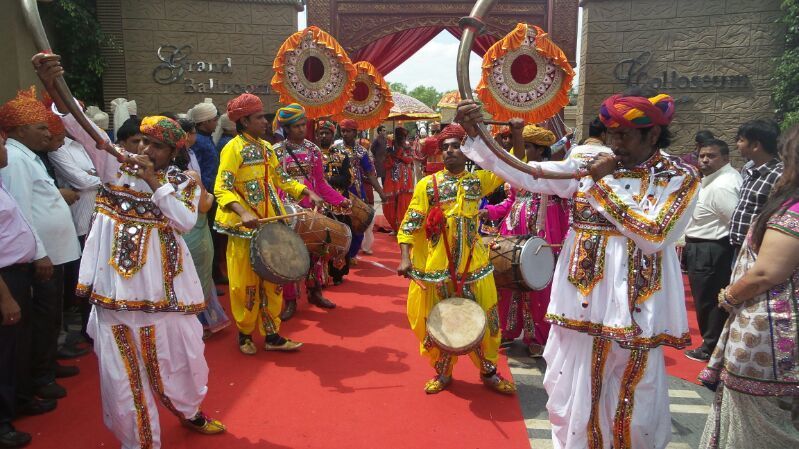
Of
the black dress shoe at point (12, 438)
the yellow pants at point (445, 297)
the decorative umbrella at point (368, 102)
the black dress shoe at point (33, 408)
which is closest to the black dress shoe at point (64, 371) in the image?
the black dress shoe at point (33, 408)

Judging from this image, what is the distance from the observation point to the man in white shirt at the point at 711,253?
442cm

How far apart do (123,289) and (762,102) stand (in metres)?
10.4

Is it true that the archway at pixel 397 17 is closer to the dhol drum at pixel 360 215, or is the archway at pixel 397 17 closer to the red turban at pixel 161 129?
the dhol drum at pixel 360 215

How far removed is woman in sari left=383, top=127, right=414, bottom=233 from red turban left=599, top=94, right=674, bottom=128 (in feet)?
23.5

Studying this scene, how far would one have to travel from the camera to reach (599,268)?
2428 millimetres

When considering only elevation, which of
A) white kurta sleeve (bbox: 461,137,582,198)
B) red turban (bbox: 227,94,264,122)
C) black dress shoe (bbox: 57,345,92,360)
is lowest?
black dress shoe (bbox: 57,345,92,360)

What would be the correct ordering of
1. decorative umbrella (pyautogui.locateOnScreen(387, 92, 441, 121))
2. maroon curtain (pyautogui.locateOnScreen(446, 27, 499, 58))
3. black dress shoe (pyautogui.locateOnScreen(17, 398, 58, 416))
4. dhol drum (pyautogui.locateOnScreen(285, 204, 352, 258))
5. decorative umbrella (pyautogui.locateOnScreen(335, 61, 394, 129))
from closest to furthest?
1. black dress shoe (pyautogui.locateOnScreen(17, 398, 58, 416))
2. dhol drum (pyautogui.locateOnScreen(285, 204, 352, 258))
3. decorative umbrella (pyautogui.locateOnScreen(335, 61, 394, 129))
4. maroon curtain (pyautogui.locateOnScreen(446, 27, 499, 58))
5. decorative umbrella (pyautogui.locateOnScreen(387, 92, 441, 121))

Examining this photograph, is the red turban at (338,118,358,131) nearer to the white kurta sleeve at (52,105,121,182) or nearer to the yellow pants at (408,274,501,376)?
the yellow pants at (408,274,501,376)

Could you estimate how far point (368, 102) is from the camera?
7.54 meters

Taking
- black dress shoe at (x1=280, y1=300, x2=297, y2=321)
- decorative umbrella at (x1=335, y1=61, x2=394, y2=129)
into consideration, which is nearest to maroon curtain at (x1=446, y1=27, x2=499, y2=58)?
decorative umbrella at (x1=335, y1=61, x2=394, y2=129)

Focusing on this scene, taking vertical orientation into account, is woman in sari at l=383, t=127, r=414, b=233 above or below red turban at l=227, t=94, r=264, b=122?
below

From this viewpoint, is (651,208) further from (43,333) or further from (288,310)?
Result: (288,310)

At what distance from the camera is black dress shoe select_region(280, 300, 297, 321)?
5.37 metres

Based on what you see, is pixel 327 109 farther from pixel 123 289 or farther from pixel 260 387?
pixel 123 289
